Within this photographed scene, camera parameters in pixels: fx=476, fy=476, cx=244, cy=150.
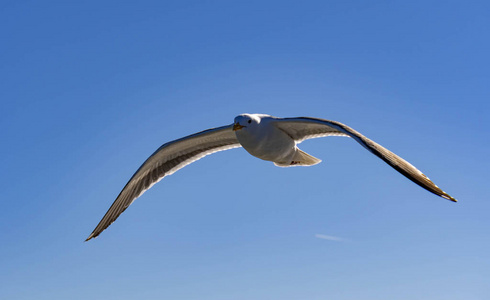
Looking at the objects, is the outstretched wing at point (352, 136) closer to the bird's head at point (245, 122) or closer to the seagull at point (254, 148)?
the seagull at point (254, 148)

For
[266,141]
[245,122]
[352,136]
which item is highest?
[245,122]

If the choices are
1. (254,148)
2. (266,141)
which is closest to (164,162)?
(254,148)

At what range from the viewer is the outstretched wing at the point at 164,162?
483 inches

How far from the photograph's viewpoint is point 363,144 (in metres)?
8.05

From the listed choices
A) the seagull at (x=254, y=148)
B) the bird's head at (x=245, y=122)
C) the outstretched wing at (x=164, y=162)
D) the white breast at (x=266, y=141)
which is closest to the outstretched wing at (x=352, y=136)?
the seagull at (x=254, y=148)

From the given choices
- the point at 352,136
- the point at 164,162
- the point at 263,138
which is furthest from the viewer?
the point at 164,162

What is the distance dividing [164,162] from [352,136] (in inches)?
236

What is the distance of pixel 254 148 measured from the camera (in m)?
10.2

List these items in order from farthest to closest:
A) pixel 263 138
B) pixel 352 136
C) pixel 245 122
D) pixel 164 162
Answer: pixel 164 162, pixel 263 138, pixel 245 122, pixel 352 136

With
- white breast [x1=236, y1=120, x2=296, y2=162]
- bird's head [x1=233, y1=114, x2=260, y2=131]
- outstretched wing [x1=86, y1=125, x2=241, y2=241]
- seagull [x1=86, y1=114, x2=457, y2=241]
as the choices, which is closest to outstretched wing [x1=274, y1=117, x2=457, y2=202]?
seagull [x1=86, y1=114, x2=457, y2=241]

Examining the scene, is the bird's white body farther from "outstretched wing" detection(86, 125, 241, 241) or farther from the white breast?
"outstretched wing" detection(86, 125, 241, 241)

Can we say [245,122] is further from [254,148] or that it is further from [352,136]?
[352,136]

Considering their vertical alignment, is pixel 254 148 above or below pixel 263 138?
below

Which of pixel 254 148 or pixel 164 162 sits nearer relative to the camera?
pixel 254 148
